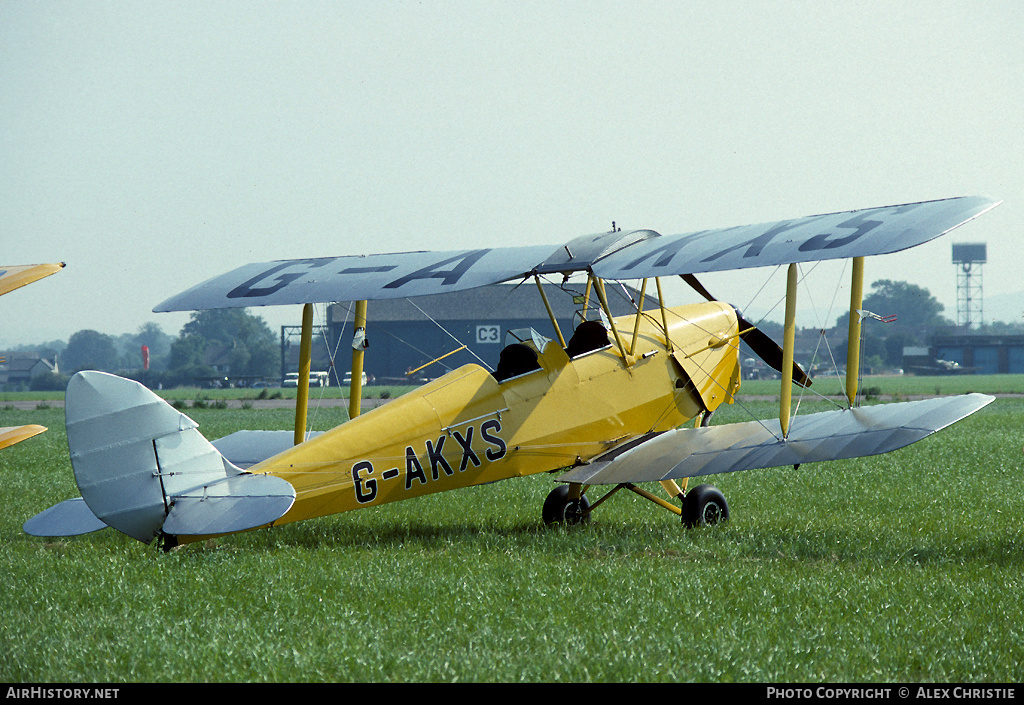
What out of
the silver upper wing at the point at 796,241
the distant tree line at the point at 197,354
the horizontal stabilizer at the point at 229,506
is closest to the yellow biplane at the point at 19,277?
the horizontal stabilizer at the point at 229,506

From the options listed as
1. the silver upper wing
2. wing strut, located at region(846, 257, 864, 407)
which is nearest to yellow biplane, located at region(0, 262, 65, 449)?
the silver upper wing

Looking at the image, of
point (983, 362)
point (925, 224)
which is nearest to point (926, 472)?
point (925, 224)

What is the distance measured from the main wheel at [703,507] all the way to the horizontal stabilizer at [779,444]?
19.0 inches

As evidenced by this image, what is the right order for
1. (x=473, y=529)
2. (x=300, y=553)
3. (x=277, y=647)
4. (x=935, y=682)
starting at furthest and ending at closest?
(x=473, y=529) → (x=300, y=553) → (x=277, y=647) → (x=935, y=682)

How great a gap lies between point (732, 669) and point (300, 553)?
144 inches

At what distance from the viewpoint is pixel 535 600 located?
218 inches

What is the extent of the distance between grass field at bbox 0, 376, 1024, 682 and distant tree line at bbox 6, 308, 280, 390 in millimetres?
60334

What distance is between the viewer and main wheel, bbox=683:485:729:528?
8109 mm

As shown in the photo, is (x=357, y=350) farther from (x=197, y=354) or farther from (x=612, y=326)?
(x=197, y=354)

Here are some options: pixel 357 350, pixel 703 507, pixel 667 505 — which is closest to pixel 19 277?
pixel 357 350

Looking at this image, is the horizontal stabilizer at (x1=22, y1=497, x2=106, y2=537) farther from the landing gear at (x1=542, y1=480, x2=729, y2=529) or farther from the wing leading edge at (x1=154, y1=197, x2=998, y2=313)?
the landing gear at (x1=542, y1=480, x2=729, y2=529)

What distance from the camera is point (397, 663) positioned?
4398mm

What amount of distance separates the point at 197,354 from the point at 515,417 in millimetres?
108508

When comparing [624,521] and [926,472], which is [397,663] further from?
[926,472]
